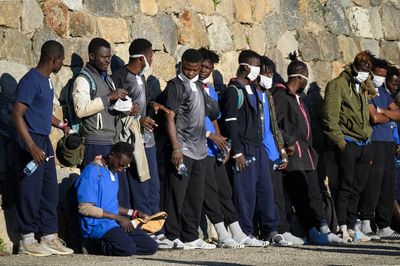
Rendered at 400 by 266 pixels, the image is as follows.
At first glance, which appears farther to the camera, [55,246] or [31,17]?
[31,17]

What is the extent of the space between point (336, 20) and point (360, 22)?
1.75ft

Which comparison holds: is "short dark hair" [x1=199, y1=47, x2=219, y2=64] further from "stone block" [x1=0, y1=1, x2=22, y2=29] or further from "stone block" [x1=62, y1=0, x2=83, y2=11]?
"stone block" [x1=0, y1=1, x2=22, y2=29]

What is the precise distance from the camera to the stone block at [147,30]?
12.3m

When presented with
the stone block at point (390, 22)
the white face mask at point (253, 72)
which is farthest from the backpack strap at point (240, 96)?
the stone block at point (390, 22)

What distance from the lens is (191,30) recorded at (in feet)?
43.0

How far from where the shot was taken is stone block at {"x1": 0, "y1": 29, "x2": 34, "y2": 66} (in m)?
10.7

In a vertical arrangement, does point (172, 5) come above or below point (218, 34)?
above

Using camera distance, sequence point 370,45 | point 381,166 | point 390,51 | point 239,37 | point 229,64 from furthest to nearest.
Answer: point 390,51 → point 370,45 → point 381,166 → point 239,37 → point 229,64

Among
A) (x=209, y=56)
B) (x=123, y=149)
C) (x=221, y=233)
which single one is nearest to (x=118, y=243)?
(x=123, y=149)

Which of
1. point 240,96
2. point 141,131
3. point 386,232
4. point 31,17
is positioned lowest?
point 386,232

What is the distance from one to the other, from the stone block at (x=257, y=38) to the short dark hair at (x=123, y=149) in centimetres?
398

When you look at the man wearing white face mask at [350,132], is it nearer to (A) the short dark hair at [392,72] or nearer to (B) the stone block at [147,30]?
(A) the short dark hair at [392,72]

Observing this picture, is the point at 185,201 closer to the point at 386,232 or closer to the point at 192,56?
the point at 192,56

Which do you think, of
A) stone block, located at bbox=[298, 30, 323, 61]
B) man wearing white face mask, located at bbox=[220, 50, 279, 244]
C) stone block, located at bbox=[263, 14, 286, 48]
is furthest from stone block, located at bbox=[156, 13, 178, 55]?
stone block, located at bbox=[298, 30, 323, 61]
